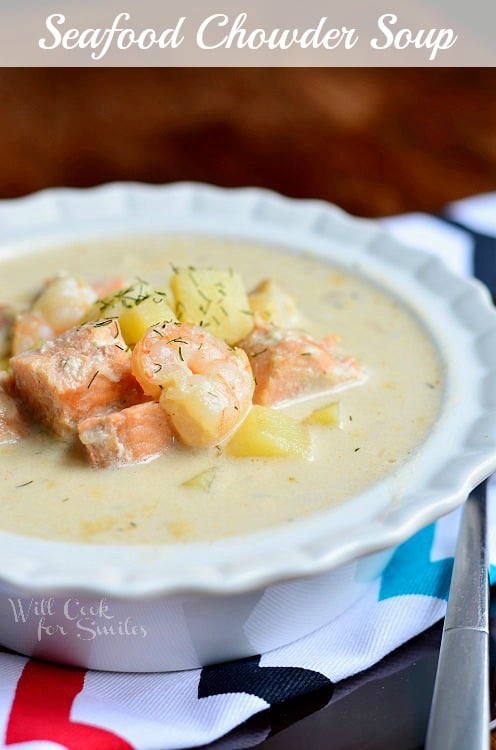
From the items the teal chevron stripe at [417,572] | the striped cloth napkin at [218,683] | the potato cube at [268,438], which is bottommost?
the striped cloth napkin at [218,683]

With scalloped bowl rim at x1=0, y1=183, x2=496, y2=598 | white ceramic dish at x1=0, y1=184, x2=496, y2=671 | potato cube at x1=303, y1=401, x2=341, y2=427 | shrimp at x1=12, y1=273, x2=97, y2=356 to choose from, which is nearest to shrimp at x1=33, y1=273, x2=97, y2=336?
shrimp at x1=12, y1=273, x2=97, y2=356

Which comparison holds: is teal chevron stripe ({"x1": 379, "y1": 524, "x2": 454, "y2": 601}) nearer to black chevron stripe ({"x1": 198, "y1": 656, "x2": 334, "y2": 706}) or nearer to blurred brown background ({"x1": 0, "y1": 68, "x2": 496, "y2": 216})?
black chevron stripe ({"x1": 198, "y1": 656, "x2": 334, "y2": 706})

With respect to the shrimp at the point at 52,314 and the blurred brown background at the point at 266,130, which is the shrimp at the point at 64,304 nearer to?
the shrimp at the point at 52,314

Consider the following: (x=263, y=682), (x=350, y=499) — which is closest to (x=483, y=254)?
(x=350, y=499)

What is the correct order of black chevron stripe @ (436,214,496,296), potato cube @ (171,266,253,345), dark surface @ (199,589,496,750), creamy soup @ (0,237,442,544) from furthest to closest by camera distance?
black chevron stripe @ (436,214,496,296)
potato cube @ (171,266,253,345)
creamy soup @ (0,237,442,544)
dark surface @ (199,589,496,750)

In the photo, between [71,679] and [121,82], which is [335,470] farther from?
[121,82]

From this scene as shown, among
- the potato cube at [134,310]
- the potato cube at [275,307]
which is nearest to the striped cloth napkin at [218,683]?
the potato cube at [275,307]
